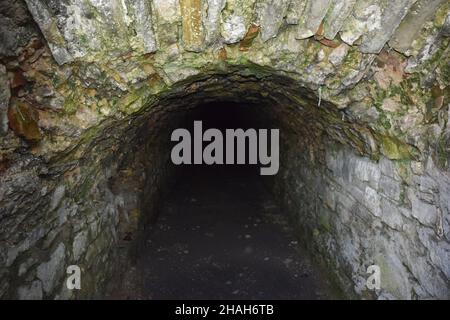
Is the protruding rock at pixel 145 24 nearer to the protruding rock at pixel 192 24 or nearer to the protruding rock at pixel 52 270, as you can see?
the protruding rock at pixel 192 24

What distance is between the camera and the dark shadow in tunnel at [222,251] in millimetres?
3896

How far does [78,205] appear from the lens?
2920 millimetres

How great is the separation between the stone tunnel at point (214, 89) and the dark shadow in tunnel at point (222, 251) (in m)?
0.78

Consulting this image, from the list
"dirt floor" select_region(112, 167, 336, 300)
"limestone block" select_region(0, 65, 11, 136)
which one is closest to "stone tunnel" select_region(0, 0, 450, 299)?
"limestone block" select_region(0, 65, 11, 136)

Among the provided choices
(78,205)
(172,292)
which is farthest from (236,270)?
(78,205)

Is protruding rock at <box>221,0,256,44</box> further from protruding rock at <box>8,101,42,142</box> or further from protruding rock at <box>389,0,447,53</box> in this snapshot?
protruding rock at <box>8,101,42,142</box>

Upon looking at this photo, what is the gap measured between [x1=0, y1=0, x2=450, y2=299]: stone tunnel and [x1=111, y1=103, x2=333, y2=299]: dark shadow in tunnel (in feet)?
2.54

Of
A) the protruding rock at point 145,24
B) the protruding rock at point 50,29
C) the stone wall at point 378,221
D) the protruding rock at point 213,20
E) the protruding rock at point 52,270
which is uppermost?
the protruding rock at point 213,20

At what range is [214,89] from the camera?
342 centimetres

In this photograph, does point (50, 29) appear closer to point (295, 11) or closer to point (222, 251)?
point (295, 11)

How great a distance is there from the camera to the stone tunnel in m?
2.15

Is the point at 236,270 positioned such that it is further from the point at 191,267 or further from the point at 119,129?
the point at 119,129

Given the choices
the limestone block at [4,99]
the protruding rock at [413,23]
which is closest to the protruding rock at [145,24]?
the limestone block at [4,99]

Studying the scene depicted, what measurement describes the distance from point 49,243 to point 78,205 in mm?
432
